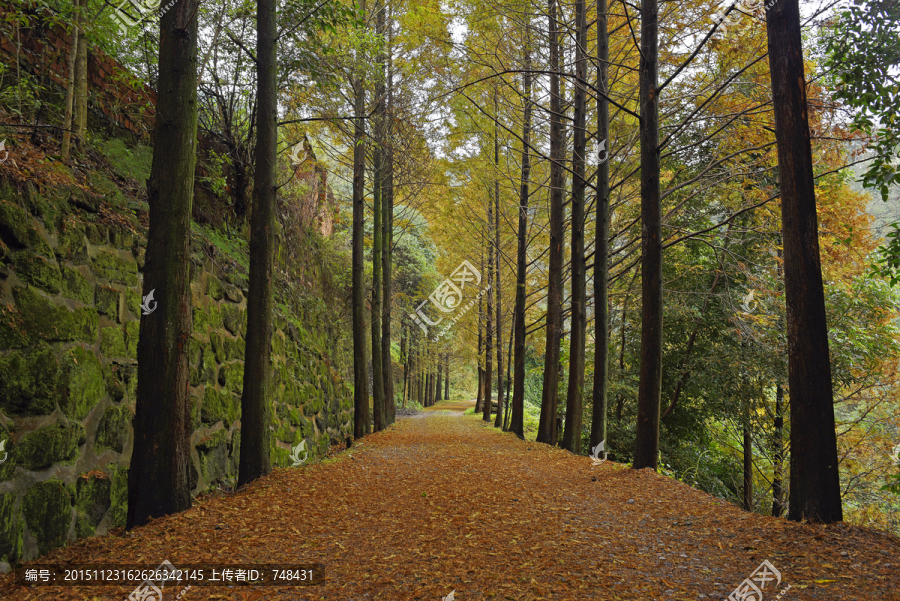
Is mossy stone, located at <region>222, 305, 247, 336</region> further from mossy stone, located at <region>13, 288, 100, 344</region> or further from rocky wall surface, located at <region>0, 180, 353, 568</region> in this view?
mossy stone, located at <region>13, 288, 100, 344</region>

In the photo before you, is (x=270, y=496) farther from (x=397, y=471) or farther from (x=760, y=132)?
(x=760, y=132)

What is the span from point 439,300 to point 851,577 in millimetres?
19366

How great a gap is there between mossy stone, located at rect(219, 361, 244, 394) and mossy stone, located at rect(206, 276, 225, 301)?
0.93 m

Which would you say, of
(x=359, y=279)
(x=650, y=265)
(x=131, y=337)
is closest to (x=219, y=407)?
(x=131, y=337)

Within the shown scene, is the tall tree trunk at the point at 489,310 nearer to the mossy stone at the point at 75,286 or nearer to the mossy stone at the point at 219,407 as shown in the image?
the mossy stone at the point at 219,407

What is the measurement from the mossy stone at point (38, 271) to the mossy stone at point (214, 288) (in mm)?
2447

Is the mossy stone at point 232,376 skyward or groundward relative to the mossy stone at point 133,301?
groundward

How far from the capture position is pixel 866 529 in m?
3.38

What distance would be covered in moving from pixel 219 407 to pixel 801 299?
6.20 m

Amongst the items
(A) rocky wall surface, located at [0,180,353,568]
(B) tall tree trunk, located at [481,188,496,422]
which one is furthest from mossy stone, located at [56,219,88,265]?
(B) tall tree trunk, located at [481,188,496,422]

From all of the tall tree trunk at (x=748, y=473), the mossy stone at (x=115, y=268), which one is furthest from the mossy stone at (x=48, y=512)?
the tall tree trunk at (x=748, y=473)

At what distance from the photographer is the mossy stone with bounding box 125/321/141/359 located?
436 centimetres

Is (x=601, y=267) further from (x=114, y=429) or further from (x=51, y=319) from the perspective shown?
(x=51, y=319)

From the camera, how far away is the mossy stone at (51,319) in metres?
3.28
